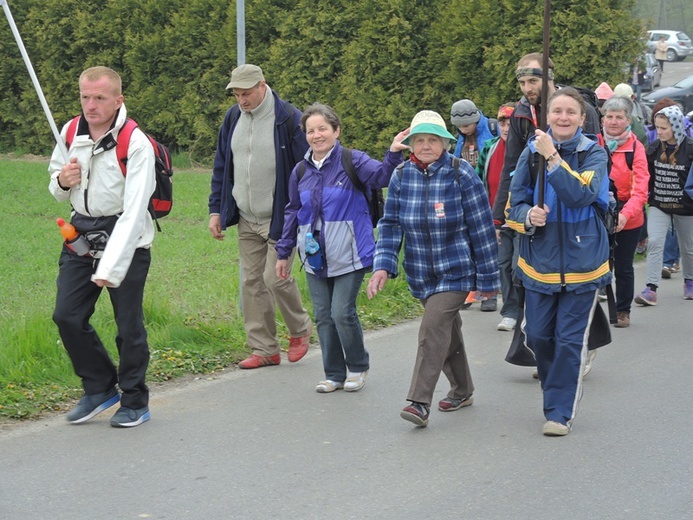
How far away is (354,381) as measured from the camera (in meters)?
6.98

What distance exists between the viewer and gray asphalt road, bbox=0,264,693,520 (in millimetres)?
4941

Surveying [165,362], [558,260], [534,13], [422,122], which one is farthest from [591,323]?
[534,13]

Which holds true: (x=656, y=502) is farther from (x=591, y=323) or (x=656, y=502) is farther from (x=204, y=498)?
(x=204, y=498)

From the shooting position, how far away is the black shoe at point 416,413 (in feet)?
19.7

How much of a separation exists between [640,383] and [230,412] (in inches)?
103

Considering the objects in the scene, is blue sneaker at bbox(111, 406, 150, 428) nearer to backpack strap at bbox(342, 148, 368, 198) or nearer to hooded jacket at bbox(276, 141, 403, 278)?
hooded jacket at bbox(276, 141, 403, 278)

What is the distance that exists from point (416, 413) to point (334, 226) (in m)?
1.39

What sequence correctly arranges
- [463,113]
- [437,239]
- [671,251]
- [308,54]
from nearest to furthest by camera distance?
1. [437,239]
2. [463,113]
3. [671,251]
4. [308,54]

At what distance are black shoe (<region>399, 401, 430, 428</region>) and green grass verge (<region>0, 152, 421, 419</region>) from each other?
191cm

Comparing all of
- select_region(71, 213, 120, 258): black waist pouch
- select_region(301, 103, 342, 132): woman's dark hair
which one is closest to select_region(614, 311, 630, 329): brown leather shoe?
select_region(301, 103, 342, 132): woman's dark hair

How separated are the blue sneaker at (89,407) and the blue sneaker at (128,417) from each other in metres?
0.13

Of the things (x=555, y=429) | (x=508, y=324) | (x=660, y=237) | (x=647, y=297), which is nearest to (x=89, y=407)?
(x=555, y=429)

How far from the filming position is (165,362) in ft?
24.4

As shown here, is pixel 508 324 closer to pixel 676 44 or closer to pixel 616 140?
pixel 616 140
